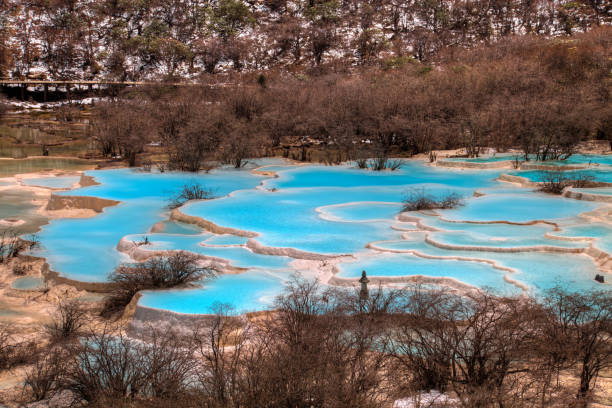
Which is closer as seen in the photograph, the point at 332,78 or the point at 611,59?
the point at 611,59

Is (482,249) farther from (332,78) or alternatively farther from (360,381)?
(332,78)

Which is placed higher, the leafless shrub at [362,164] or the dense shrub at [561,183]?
the leafless shrub at [362,164]

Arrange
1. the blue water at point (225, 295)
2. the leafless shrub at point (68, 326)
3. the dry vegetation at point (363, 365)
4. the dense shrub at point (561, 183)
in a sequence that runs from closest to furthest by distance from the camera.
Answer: the dry vegetation at point (363, 365)
the leafless shrub at point (68, 326)
the blue water at point (225, 295)
the dense shrub at point (561, 183)

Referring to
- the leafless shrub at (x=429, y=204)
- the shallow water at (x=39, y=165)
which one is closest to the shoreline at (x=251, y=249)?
the leafless shrub at (x=429, y=204)

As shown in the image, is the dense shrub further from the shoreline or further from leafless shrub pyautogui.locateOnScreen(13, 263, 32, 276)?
leafless shrub pyautogui.locateOnScreen(13, 263, 32, 276)

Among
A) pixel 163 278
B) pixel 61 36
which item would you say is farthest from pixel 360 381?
pixel 61 36

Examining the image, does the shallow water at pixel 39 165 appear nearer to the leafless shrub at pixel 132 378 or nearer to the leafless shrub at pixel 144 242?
the leafless shrub at pixel 144 242

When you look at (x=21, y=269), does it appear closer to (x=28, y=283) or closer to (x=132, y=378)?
(x=28, y=283)

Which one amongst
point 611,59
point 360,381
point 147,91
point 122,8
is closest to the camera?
point 360,381

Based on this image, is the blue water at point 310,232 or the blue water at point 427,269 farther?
the blue water at point 310,232
